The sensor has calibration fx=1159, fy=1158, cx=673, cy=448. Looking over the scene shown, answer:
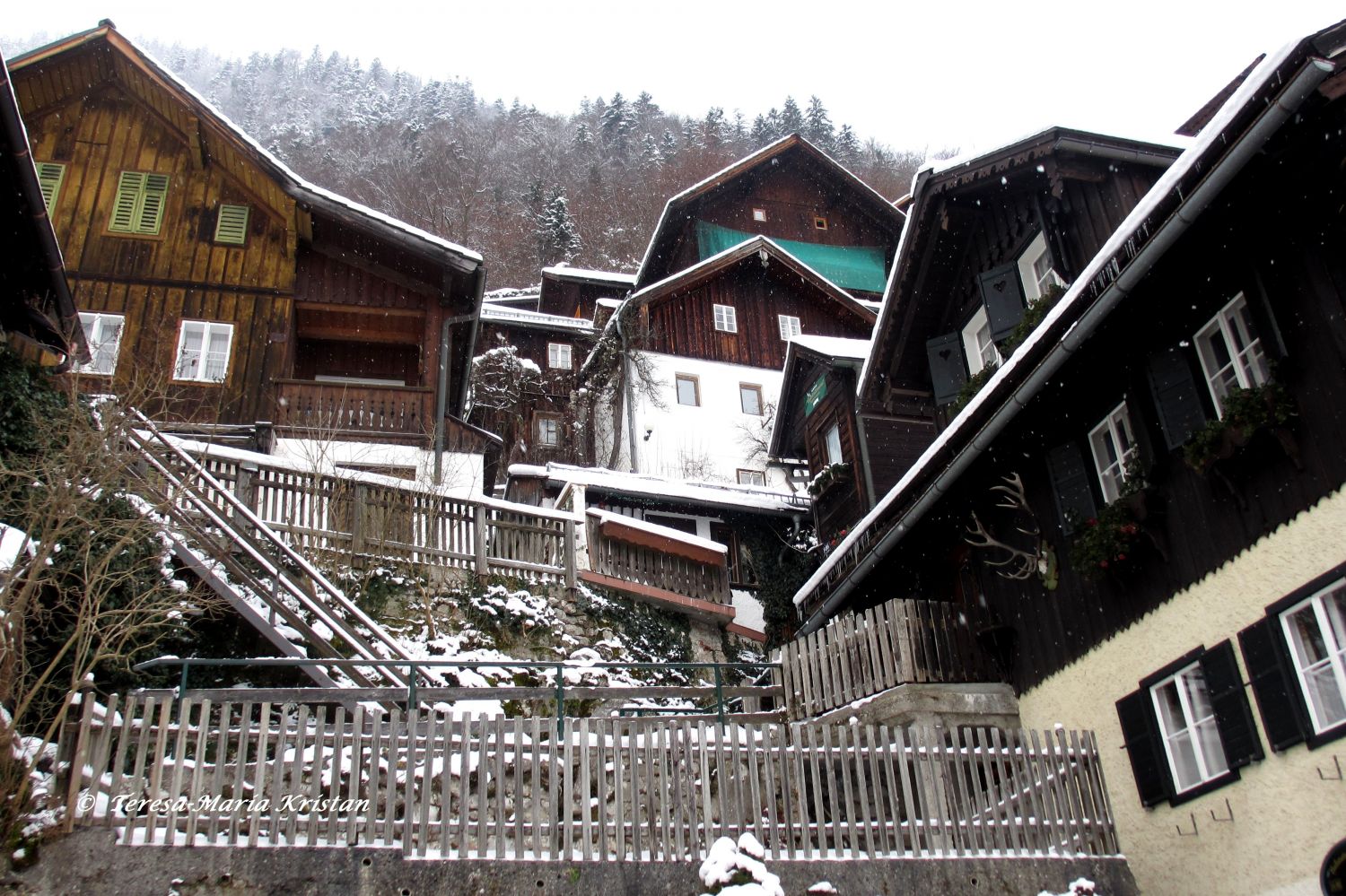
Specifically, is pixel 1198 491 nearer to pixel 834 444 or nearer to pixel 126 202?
pixel 834 444

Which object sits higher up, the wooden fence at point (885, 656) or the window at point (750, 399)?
the window at point (750, 399)

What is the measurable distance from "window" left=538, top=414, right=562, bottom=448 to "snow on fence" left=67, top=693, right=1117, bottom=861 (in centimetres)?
2315

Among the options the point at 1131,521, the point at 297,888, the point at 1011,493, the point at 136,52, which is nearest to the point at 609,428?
the point at 136,52

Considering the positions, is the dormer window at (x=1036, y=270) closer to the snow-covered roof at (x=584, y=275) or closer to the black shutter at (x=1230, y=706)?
the black shutter at (x=1230, y=706)

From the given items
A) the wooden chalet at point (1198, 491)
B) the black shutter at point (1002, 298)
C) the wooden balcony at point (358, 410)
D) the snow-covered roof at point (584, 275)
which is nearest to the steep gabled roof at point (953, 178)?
the wooden chalet at point (1198, 491)

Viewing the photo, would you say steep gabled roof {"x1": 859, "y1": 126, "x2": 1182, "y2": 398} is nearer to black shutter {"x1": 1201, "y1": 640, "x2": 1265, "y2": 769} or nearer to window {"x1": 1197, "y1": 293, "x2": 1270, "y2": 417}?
window {"x1": 1197, "y1": 293, "x2": 1270, "y2": 417}

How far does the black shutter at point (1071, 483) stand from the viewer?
11.6 m

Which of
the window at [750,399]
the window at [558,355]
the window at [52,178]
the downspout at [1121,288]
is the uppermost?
the window at [558,355]

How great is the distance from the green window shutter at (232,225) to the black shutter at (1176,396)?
1748cm

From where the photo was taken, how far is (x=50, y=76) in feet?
71.6

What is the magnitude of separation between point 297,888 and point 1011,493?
852 centimetres

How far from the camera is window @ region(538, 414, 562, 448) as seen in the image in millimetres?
33500

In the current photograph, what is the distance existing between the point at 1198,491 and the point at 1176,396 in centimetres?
85

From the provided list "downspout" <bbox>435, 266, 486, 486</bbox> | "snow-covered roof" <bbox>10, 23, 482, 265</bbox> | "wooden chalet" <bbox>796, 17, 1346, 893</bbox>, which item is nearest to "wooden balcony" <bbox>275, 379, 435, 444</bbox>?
"downspout" <bbox>435, 266, 486, 486</bbox>
